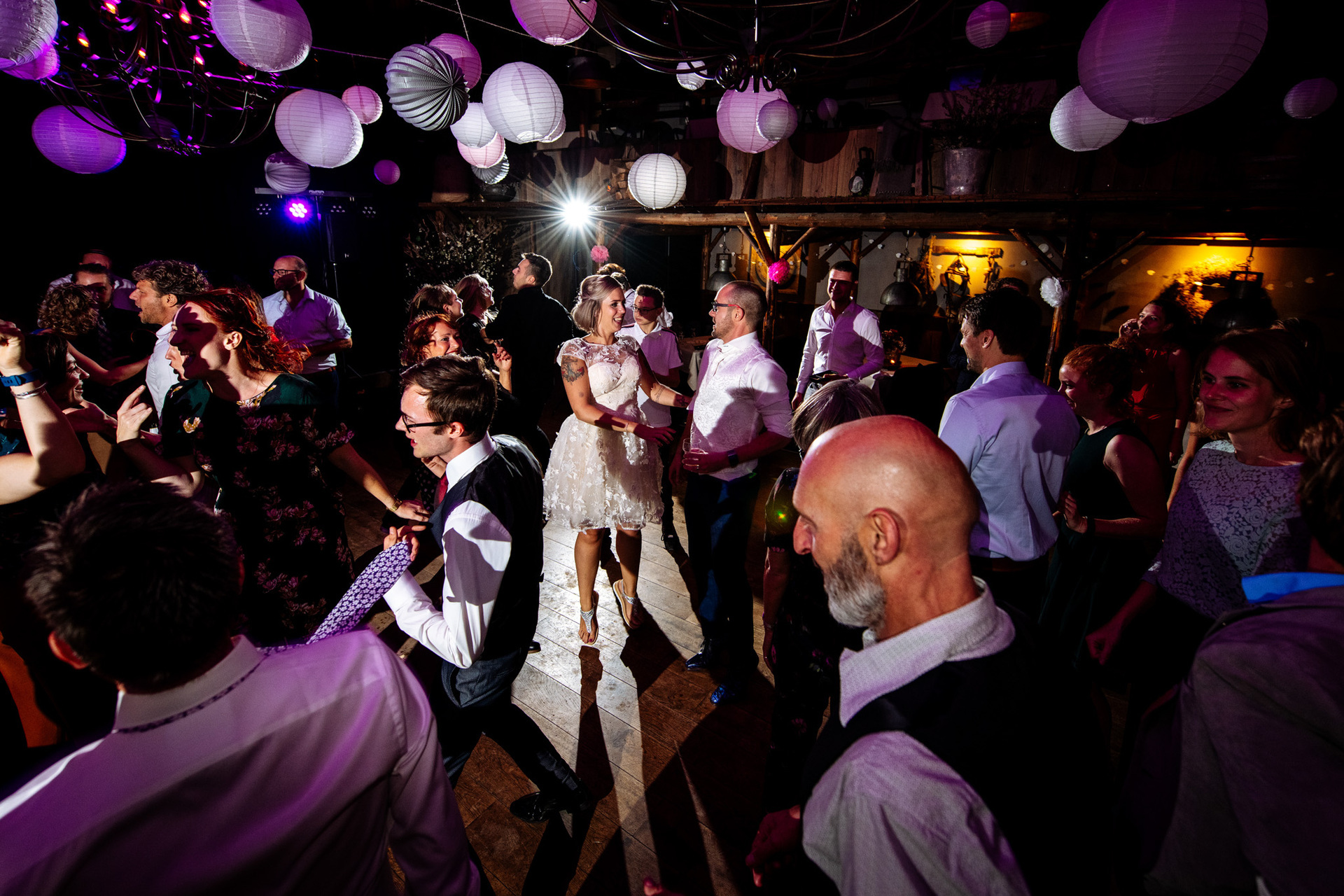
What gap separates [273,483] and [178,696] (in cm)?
150

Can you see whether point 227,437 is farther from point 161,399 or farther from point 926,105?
point 926,105

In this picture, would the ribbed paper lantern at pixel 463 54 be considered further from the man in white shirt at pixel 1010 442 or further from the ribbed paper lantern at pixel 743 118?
the man in white shirt at pixel 1010 442

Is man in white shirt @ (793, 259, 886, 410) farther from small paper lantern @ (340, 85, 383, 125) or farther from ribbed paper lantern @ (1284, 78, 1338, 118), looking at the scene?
small paper lantern @ (340, 85, 383, 125)

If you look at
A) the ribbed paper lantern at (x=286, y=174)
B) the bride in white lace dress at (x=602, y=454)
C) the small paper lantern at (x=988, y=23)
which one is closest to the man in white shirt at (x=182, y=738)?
the bride in white lace dress at (x=602, y=454)

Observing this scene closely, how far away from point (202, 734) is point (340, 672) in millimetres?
175

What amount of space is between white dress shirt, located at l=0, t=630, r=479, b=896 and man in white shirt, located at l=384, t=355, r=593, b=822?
0.44 metres

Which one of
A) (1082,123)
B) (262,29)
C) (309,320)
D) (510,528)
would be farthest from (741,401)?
(309,320)

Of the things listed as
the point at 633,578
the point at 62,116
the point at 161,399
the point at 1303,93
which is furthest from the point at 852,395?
the point at 1303,93

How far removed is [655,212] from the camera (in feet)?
27.3

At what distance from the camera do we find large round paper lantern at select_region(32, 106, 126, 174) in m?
3.91

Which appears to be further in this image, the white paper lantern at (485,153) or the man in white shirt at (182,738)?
the white paper lantern at (485,153)

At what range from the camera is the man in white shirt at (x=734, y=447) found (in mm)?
2566

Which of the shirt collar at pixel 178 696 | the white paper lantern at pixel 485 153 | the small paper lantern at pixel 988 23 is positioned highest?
the small paper lantern at pixel 988 23

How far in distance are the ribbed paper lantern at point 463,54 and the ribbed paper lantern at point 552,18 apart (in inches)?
39.3
